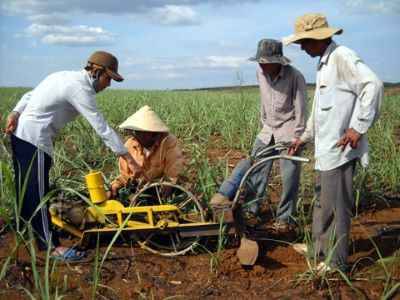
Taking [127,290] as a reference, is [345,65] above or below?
above

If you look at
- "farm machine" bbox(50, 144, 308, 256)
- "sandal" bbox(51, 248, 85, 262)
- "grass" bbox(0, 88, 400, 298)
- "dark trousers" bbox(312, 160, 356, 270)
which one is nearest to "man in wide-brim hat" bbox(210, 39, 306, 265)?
"grass" bbox(0, 88, 400, 298)

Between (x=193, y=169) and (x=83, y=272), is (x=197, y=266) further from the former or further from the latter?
(x=193, y=169)

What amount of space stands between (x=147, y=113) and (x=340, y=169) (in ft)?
4.63

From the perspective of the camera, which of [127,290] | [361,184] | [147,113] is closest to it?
[127,290]

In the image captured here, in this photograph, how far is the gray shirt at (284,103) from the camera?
3.59 meters

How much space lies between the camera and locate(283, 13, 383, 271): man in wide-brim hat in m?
2.48

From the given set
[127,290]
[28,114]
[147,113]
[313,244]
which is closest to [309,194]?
[313,244]

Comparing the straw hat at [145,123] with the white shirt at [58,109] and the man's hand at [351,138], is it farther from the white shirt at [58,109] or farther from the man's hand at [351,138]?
the man's hand at [351,138]

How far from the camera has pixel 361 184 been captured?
4.23 metres

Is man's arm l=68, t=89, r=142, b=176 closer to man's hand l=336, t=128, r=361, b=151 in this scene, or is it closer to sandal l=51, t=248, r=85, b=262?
sandal l=51, t=248, r=85, b=262

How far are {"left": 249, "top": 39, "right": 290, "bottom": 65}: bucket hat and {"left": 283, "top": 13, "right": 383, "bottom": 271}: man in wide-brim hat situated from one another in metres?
0.65

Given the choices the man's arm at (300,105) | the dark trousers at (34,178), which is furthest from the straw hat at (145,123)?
the man's arm at (300,105)

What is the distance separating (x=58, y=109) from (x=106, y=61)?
0.45 metres

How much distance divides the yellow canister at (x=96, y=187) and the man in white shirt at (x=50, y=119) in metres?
0.23
